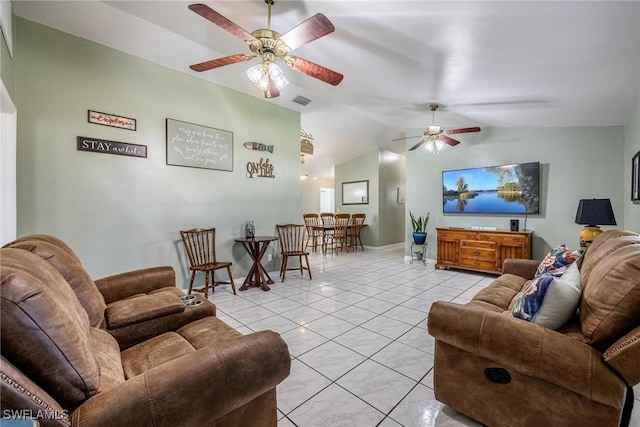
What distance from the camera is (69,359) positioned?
850mm

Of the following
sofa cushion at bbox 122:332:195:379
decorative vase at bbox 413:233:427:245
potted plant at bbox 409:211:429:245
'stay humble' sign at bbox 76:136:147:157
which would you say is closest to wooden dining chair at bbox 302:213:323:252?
potted plant at bbox 409:211:429:245

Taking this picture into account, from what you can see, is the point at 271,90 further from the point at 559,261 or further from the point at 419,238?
the point at 419,238

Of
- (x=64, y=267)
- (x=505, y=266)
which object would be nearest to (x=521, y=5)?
(x=505, y=266)

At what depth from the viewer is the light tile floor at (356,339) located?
64.2 inches

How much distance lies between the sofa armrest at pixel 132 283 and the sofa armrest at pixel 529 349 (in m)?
2.06

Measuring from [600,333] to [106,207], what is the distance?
4.08 m

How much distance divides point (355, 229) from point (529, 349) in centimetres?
667

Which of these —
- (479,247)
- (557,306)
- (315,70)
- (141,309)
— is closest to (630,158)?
(479,247)

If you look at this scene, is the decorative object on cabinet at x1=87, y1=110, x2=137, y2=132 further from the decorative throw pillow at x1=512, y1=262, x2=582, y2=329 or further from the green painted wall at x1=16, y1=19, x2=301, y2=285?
the decorative throw pillow at x1=512, y1=262, x2=582, y2=329

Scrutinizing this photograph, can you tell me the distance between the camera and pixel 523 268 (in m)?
2.85

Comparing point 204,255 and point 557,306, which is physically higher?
point 557,306

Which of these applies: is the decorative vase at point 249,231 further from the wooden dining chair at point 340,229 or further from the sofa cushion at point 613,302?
the sofa cushion at point 613,302

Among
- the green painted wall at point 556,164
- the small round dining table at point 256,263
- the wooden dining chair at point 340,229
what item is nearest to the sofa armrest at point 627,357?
the small round dining table at point 256,263

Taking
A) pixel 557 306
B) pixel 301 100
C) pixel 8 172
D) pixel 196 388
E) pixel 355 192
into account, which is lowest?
pixel 196 388
